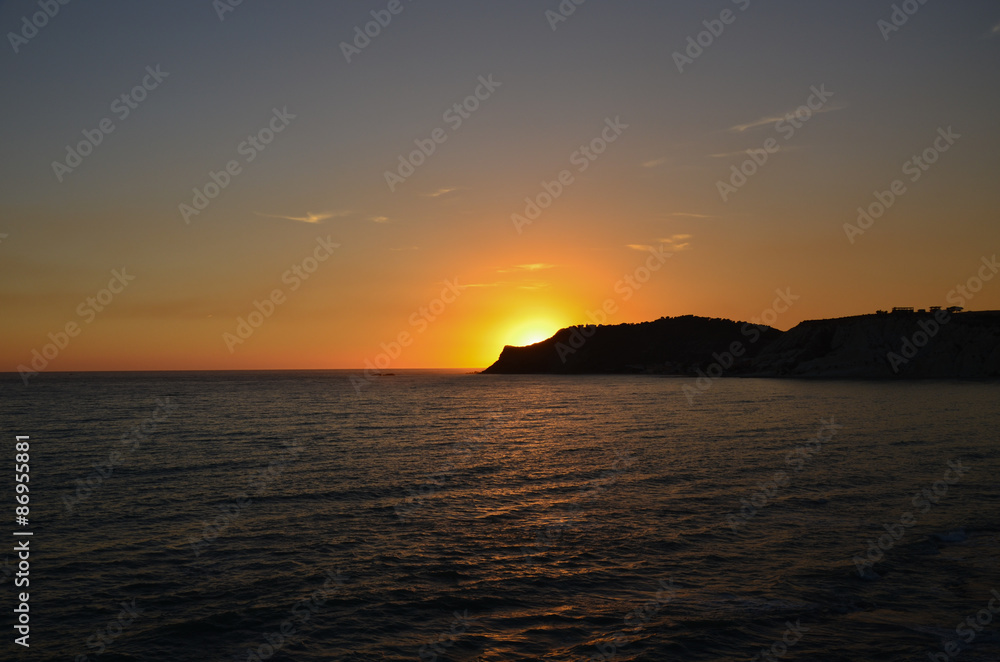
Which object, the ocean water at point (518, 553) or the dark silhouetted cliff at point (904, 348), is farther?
the dark silhouetted cliff at point (904, 348)

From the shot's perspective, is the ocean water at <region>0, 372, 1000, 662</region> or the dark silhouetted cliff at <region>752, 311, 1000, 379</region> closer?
the ocean water at <region>0, 372, 1000, 662</region>

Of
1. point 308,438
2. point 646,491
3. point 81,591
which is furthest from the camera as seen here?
point 308,438

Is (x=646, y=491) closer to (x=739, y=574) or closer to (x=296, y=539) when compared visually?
(x=739, y=574)

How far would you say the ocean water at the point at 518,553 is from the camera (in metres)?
12.4

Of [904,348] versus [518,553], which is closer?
[518,553]

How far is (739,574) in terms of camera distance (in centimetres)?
1570

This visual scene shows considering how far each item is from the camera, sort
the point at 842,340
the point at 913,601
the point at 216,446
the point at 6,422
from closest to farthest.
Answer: the point at 913,601 < the point at 216,446 < the point at 6,422 < the point at 842,340

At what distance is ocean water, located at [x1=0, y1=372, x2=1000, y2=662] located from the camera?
40.7 feet

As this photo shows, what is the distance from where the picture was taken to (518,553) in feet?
58.4

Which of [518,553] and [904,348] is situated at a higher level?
[904,348]

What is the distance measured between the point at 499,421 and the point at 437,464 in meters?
27.7

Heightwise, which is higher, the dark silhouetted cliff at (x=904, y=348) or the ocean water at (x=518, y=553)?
the dark silhouetted cliff at (x=904, y=348)

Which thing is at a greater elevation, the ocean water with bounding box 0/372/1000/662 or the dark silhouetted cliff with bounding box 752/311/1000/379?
the dark silhouetted cliff with bounding box 752/311/1000/379

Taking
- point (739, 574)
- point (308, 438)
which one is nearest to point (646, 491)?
point (739, 574)
